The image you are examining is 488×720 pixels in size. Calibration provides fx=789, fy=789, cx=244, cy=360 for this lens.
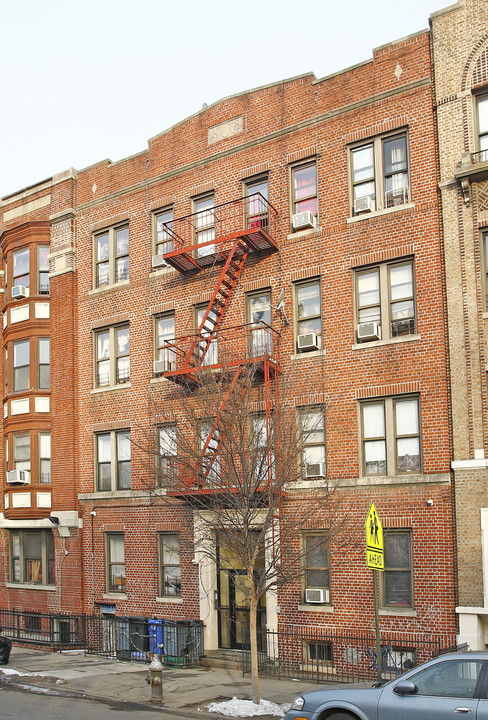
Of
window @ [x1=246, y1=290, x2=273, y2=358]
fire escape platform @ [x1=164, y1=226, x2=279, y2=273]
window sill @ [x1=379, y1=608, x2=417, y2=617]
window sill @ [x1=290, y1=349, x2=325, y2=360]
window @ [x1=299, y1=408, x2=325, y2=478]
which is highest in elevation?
fire escape platform @ [x1=164, y1=226, x2=279, y2=273]

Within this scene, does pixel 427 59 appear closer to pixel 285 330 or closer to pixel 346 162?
pixel 346 162

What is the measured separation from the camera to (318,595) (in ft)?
59.1

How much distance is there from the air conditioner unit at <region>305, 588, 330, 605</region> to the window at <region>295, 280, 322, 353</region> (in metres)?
5.65

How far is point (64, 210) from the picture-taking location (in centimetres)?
2583

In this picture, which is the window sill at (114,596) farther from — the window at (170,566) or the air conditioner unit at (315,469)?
the air conditioner unit at (315,469)

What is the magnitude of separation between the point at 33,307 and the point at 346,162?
11883 millimetres

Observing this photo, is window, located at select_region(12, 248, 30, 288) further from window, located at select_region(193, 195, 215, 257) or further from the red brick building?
window, located at select_region(193, 195, 215, 257)

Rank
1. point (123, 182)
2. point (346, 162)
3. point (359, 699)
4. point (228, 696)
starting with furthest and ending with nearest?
point (123, 182) < point (346, 162) < point (228, 696) < point (359, 699)

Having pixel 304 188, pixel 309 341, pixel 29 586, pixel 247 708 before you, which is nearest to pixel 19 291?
pixel 29 586

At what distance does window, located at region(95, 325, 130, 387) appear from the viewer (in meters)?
23.7

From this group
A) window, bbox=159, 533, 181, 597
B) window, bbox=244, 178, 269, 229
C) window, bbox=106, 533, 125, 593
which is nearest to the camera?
window, bbox=244, 178, 269, 229

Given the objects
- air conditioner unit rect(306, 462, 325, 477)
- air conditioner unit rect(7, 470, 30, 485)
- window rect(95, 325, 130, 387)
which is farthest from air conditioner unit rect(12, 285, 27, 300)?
air conditioner unit rect(306, 462, 325, 477)

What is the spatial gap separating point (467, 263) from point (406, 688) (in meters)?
9.96

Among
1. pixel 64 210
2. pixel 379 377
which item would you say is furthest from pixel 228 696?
pixel 64 210
